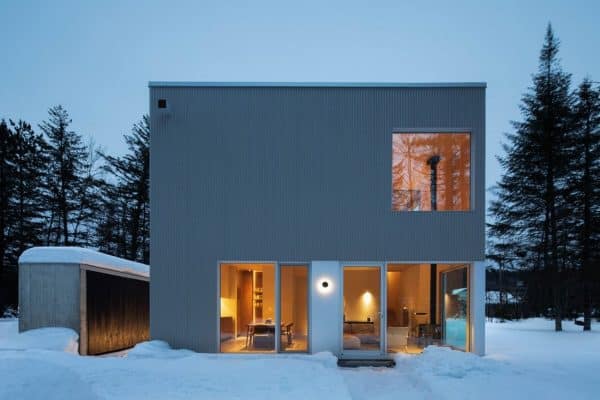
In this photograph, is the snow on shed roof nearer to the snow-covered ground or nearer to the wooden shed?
the wooden shed

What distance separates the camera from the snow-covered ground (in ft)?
17.0

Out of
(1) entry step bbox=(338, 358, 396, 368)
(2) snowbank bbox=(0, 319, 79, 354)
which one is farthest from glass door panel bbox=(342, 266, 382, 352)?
(2) snowbank bbox=(0, 319, 79, 354)

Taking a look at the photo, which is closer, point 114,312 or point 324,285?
point 324,285

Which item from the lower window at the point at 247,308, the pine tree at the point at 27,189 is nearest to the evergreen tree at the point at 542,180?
the lower window at the point at 247,308

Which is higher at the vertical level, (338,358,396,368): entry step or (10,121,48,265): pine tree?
(10,121,48,265): pine tree

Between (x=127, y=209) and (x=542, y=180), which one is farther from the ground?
(x=542, y=180)

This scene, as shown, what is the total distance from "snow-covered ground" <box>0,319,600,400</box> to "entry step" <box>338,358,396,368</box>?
225 millimetres

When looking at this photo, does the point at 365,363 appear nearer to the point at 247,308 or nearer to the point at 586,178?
the point at 247,308

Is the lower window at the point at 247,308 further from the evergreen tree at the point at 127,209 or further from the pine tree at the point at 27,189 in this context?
the pine tree at the point at 27,189

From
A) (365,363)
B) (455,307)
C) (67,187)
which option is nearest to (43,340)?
(365,363)

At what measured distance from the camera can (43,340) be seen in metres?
10.0

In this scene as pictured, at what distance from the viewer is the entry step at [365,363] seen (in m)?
8.93

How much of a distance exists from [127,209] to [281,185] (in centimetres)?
1606

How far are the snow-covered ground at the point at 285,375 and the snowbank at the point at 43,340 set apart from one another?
1.2 inches
